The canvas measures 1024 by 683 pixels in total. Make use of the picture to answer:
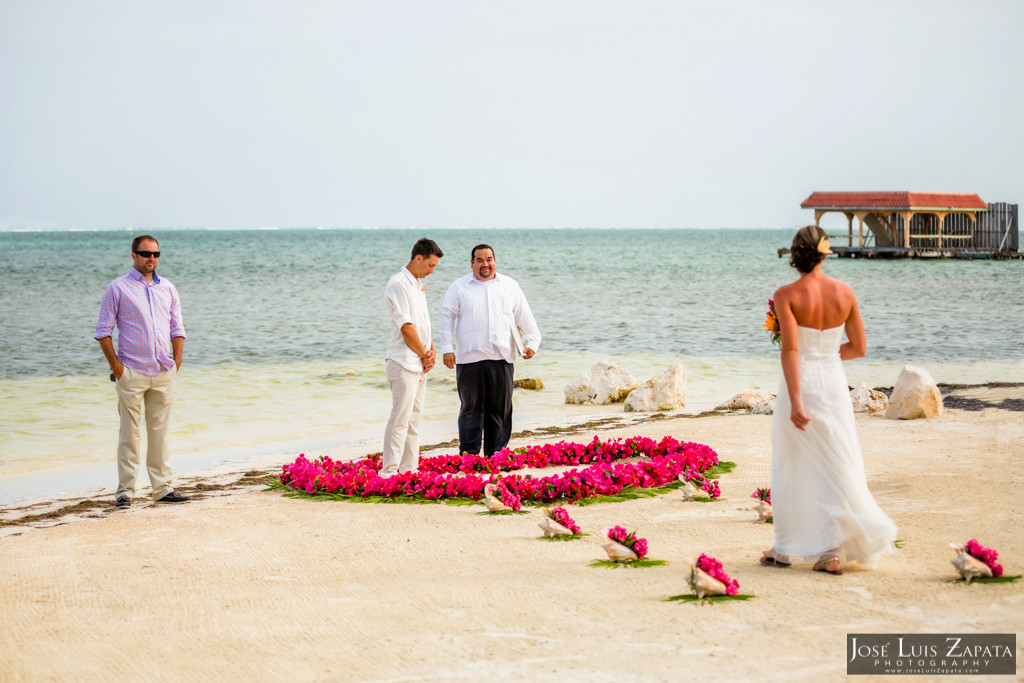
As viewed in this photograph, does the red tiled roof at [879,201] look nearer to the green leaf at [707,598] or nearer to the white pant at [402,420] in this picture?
the white pant at [402,420]

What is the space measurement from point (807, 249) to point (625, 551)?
2.09 m

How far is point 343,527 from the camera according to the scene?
7098mm

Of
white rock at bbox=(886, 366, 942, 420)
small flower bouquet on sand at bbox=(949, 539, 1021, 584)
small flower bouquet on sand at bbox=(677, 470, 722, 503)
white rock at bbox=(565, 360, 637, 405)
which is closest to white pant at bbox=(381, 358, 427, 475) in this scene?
small flower bouquet on sand at bbox=(677, 470, 722, 503)

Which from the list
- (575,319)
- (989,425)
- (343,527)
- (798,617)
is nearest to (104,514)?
(343,527)

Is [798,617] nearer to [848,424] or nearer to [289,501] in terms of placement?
[848,424]

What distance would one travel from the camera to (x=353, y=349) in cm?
2327

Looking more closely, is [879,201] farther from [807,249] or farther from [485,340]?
[807,249]

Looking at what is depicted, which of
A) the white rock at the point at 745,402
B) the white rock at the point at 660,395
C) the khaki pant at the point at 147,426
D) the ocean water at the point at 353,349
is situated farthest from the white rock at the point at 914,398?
the khaki pant at the point at 147,426

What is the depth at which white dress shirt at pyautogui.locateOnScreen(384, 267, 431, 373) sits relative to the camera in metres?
8.06

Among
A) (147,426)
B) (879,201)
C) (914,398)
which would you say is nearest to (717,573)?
(147,426)

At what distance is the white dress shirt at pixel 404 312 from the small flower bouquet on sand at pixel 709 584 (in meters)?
3.77

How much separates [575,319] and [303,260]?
4529 cm

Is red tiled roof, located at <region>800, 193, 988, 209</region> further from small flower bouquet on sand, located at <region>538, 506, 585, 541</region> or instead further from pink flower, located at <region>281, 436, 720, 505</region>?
small flower bouquet on sand, located at <region>538, 506, 585, 541</region>

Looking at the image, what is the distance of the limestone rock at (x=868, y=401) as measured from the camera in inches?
470
